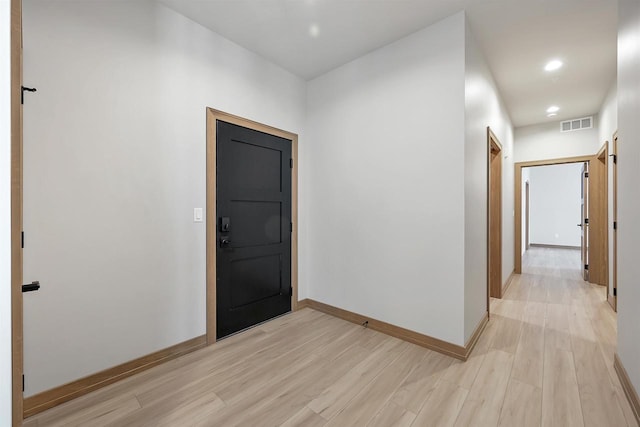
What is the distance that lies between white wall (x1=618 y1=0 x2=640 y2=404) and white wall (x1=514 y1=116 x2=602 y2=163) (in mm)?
3346

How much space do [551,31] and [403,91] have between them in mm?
1440

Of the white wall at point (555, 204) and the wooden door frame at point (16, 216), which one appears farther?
the white wall at point (555, 204)

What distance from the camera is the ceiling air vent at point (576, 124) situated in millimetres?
4618

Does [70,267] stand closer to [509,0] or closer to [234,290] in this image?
[234,290]

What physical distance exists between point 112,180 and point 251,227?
1.25m

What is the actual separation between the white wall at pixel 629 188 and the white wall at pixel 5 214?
9.68 ft

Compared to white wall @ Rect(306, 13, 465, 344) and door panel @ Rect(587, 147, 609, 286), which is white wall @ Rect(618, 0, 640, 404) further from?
door panel @ Rect(587, 147, 609, 286)

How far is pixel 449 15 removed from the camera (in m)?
2.33

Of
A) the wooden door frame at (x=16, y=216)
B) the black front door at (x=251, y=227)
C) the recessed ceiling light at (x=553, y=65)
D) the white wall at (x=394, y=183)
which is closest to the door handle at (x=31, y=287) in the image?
the wooden door frame at (x=16, y=216)

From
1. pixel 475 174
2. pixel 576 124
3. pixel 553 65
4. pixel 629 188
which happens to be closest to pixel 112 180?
pixel 475 174

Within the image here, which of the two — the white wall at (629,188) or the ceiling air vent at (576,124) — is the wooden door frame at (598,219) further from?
the white wall at (629,188)

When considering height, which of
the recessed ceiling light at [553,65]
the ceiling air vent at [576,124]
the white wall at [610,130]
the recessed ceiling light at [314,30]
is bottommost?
the white wall at [610,130]

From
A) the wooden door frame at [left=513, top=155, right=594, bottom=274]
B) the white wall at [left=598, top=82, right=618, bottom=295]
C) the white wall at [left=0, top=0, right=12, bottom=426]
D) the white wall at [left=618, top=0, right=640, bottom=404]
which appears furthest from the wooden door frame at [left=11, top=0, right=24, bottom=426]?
the wooden door frame at [left=513, top=155, right=594, bottom=274]

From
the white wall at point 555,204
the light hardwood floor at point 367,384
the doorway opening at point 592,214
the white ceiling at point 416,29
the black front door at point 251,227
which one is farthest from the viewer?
the white wall at point 555,204
